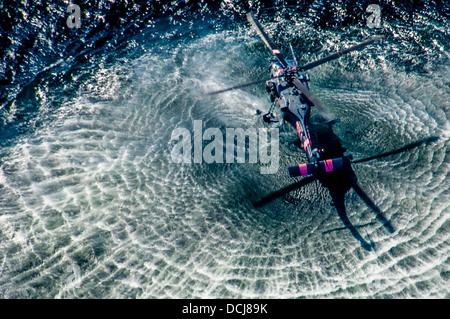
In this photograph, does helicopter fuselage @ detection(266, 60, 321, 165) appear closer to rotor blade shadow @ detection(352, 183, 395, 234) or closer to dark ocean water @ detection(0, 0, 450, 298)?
dark ocean water @ detection(0, 0, 450, 298)

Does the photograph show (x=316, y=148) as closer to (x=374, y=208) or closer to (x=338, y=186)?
(x=338, y=186)

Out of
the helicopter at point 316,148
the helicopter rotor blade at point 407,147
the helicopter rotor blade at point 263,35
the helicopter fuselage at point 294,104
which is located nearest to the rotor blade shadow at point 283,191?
the helicopter at point 316,148

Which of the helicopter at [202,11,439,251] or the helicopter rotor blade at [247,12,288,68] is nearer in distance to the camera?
the helicopter at [202,11,439,251]

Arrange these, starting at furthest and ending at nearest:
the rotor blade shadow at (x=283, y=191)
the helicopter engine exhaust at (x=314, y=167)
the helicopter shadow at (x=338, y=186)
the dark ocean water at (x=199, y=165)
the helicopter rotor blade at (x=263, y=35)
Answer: the helicopter rotor blade at (x=263, y=35), the rotor blade shadow at (x=283, y=191), the helicopter shadow at (x=338, y=186), the helicopter engine exhaust at (x=314, y=167), the dark ocean water at (x=199, y=165)

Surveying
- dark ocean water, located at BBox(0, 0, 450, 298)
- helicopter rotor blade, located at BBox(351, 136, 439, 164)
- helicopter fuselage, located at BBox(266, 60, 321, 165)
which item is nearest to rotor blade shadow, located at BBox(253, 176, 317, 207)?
dark ocean water, located at BBox(0, 0, 450, 298)

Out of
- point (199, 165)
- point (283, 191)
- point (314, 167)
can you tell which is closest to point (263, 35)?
point (314, 167)

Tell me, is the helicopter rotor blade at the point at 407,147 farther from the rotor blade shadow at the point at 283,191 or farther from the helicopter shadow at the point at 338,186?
the rotor blade shadow at the point at 283,191
